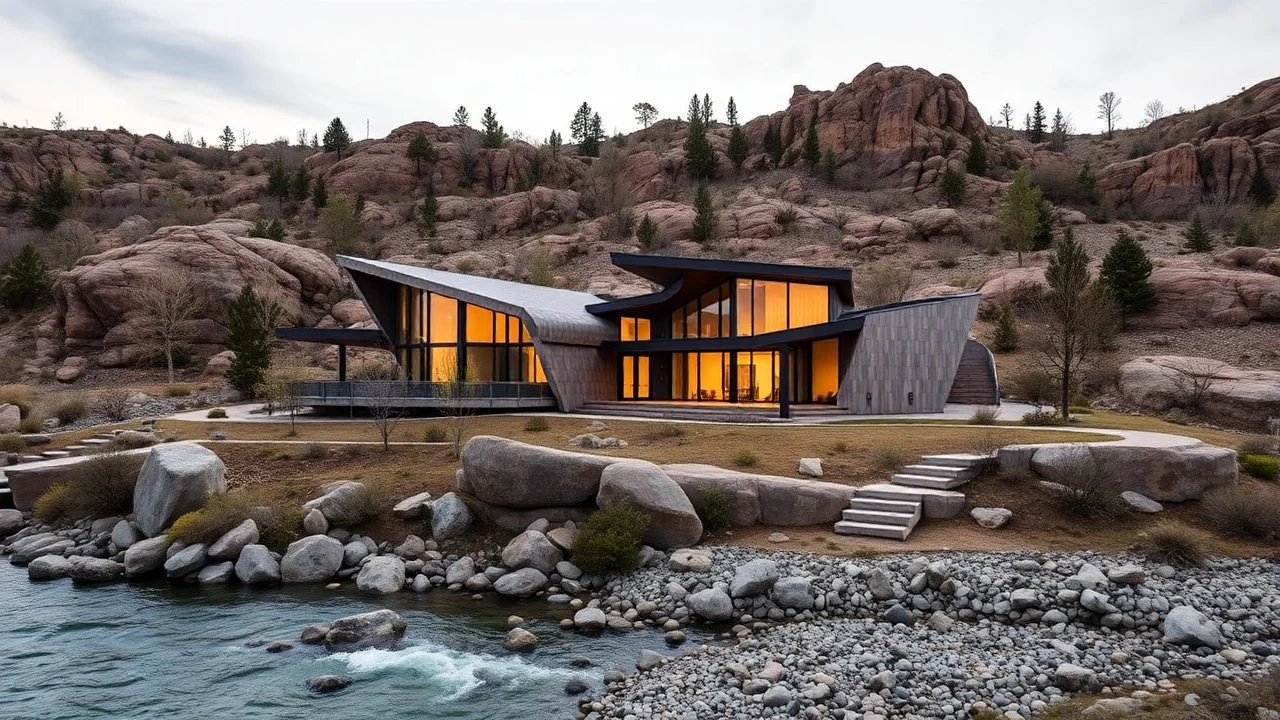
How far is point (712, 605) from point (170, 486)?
12.0m

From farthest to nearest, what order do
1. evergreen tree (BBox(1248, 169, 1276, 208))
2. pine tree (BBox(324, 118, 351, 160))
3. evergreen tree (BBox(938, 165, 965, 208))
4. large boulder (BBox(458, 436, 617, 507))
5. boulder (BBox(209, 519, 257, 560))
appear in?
pine tree (BBox(324, 118, 351, 160)) → evergreen tree (BBox(938, 165, 965, 208)) → evergreen tree (BBox(1248, 169, 1276, 208)) → large boulder (BBox(458, 436, 617, 507)) → boulder (BBox(209, 519, 257, 560))

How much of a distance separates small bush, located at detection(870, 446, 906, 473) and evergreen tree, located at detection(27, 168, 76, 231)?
78.5m

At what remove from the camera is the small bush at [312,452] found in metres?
17.7

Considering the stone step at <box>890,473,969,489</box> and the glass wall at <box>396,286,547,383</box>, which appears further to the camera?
the glass wall at <box>396,286,547,383</box>

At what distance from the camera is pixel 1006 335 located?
36.4 metres

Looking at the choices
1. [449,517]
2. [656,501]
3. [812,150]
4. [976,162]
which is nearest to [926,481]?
[656,501]

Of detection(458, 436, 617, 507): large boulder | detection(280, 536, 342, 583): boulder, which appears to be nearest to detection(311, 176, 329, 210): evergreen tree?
detection(280, 536, 342, 583): boulder

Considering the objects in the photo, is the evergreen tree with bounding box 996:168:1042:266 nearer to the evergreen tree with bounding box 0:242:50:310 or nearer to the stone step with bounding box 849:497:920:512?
the stone step with bounding box 849:497:920:512

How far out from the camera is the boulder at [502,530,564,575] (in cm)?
1216

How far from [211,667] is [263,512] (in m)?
5.15

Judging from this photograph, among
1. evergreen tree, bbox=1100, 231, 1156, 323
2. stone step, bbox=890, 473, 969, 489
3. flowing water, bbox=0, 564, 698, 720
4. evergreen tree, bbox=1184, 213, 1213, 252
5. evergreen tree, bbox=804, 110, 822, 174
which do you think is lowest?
flowing water, bbox=0, 564, 698, 720

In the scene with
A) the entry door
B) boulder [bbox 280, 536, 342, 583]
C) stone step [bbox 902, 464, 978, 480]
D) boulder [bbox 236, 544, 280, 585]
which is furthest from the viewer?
the entry door

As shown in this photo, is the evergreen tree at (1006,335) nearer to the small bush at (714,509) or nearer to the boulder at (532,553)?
the small bush at (714,509)

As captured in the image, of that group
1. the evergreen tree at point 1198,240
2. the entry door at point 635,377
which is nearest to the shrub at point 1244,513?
the entry door at point 635,377
